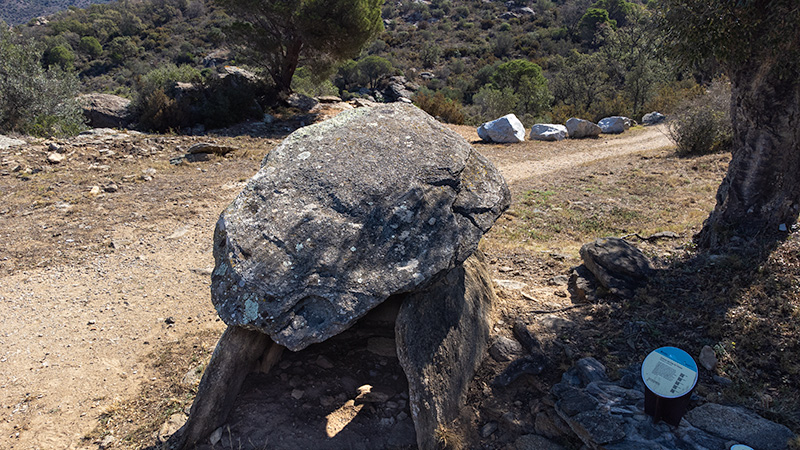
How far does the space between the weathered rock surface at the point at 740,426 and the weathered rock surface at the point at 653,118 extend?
17.4m

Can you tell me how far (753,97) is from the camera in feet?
17.4

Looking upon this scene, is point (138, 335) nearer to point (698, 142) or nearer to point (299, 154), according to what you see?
point (299, 154)

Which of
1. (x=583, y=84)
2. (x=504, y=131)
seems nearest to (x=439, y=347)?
(x=504, y=131)

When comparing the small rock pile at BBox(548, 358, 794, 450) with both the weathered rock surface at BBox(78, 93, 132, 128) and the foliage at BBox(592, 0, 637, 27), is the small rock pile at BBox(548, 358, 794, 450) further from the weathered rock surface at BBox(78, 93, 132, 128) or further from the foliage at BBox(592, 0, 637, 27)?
the foliage at BBox(592, 0, 637, 27)

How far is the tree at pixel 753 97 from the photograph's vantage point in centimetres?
473

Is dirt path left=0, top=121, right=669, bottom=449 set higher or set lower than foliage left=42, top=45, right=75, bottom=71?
higher

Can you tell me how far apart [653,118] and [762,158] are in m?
14.5

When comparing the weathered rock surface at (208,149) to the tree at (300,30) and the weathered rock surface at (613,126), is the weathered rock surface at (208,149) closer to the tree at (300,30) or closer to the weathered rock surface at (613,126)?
the tree at (300,30)

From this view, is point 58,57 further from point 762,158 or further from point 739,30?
point 762,158

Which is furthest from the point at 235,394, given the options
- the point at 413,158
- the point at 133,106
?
the point at 133,106

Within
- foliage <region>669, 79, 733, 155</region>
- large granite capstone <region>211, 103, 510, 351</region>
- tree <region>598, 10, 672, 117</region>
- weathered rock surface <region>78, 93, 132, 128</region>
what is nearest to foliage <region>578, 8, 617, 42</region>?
tree <region>598, 10, 672, 117</region>

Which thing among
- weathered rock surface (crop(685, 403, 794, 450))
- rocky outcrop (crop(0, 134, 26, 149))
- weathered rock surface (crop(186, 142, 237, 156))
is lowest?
rocky outcrop (crop(0, 134, 26, 149))

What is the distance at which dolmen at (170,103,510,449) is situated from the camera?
3.43 metres

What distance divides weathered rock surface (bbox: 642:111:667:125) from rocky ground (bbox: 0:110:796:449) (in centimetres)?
868
